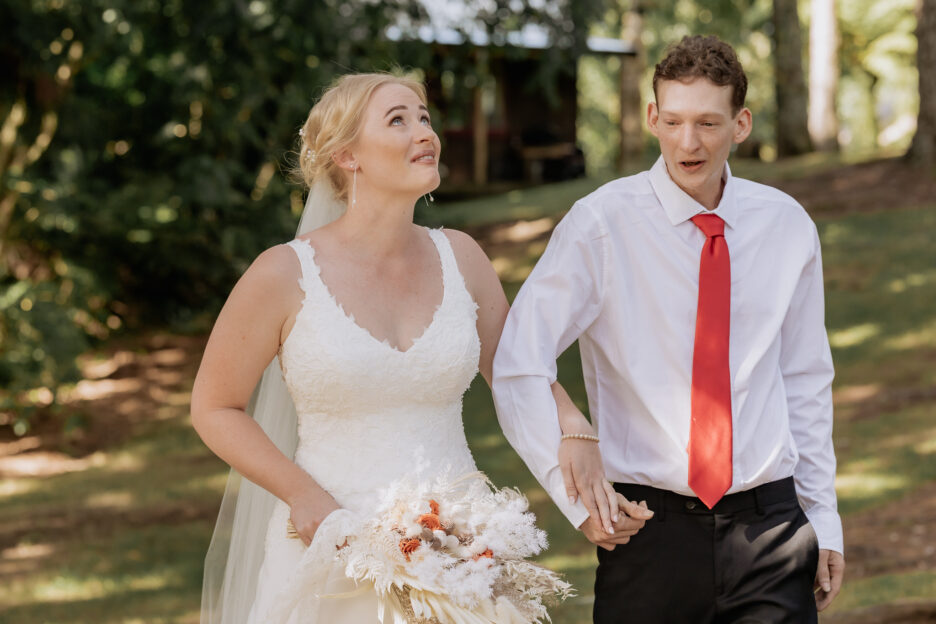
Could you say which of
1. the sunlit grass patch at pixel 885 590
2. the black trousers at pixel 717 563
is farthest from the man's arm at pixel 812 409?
the sunlit grass patch at pixel 885 590

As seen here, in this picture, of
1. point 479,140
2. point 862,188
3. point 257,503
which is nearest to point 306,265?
point 257,503

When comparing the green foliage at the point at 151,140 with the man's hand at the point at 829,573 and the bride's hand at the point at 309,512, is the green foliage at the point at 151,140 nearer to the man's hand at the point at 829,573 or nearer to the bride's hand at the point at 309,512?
the bride's hand at the point at 309,512

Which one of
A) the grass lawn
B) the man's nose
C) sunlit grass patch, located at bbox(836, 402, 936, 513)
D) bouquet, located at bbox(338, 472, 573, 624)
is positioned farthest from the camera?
sunlit grass patch, located at bbox(836, 402, 936, 513)

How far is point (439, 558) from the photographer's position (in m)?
2.73

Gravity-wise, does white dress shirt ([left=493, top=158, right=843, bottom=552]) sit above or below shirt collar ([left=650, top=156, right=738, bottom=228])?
below

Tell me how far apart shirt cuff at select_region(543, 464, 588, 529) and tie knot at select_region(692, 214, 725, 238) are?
2.60 ft

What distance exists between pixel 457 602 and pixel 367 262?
3.40ft

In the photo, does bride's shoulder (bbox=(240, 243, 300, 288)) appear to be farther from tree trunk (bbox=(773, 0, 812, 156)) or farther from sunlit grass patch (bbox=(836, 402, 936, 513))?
tree trunk (bbox=(773, 0, 812, 156))

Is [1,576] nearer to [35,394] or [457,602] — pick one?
[35,394]

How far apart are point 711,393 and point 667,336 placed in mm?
198

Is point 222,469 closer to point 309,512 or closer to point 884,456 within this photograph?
point 884,456

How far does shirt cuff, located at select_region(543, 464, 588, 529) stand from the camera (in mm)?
2885

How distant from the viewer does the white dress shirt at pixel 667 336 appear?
121 inches

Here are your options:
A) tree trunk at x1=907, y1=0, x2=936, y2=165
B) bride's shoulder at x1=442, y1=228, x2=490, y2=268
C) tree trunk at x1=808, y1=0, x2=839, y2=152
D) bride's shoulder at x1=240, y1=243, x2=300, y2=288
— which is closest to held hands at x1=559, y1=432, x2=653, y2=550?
bride's shoulder at x1=442, y1=228, x2=490, y2=268
